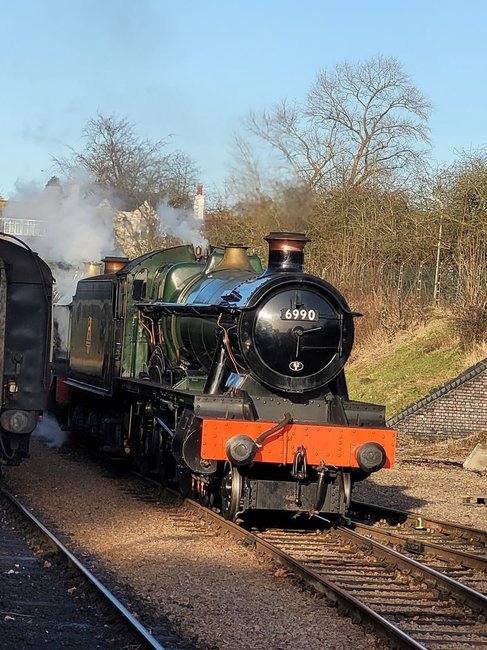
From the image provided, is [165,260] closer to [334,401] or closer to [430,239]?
[334,401]

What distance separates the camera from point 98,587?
7.11 m

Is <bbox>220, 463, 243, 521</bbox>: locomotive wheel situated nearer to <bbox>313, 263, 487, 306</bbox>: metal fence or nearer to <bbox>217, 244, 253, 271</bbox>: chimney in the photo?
<bbox>217, 244, 253, 271</bbox>: chimney

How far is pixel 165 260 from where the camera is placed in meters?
13.7

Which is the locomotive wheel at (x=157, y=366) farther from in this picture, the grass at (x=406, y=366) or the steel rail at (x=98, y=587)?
the grass at (x=406, y=366)

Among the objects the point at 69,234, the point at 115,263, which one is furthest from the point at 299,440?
the point at 69,234

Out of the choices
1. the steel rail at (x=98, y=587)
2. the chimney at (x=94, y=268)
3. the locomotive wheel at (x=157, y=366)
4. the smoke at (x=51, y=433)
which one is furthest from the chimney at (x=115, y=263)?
the steel rail at (x=98, y=587)

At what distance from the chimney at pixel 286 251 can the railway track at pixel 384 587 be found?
8.58 ft

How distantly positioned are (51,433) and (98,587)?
1307 cm

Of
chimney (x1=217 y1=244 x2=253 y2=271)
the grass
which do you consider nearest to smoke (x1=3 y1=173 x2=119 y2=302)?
the grass

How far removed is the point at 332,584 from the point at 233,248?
219 inches

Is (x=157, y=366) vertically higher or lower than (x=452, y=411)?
higher

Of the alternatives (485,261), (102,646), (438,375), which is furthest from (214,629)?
(485,261)

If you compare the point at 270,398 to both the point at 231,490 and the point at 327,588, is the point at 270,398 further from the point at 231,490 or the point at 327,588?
the point at 327,588

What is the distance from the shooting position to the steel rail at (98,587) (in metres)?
5.94
